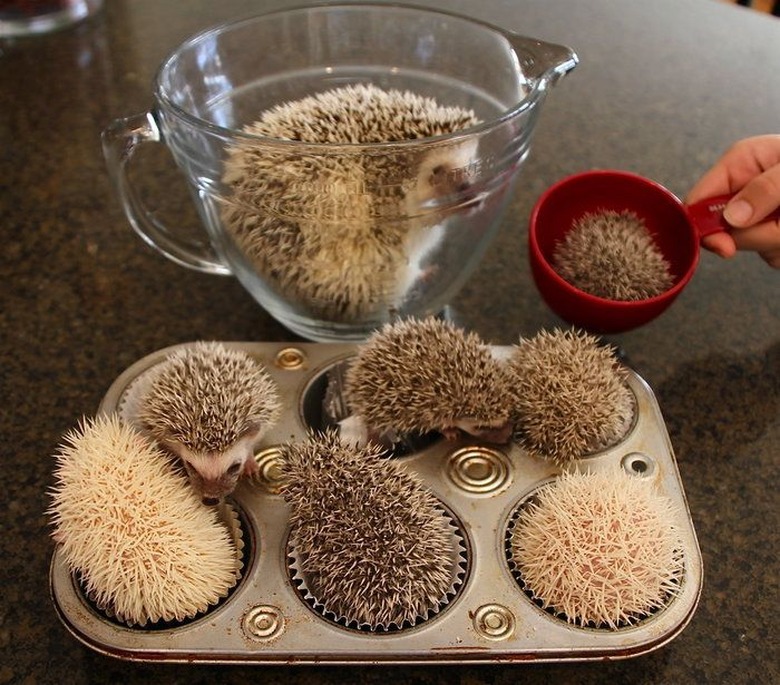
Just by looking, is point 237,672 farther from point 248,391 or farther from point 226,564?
point 248,391

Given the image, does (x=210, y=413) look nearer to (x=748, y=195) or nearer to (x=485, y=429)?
(x=485, y=429)

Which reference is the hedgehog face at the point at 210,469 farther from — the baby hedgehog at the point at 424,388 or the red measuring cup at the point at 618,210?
the red measuring cup at the point at 618,210

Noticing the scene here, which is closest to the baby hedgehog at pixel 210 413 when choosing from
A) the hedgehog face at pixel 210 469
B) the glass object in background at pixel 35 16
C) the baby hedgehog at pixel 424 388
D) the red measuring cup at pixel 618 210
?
the hedgehog face at pixel 210 469

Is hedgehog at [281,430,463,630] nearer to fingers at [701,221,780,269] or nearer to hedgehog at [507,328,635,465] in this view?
hedgehog at [507,328,635,465]

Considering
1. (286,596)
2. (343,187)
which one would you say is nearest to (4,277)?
(343,187)

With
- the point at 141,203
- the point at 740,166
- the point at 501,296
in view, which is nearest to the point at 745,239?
the point at 740,166
